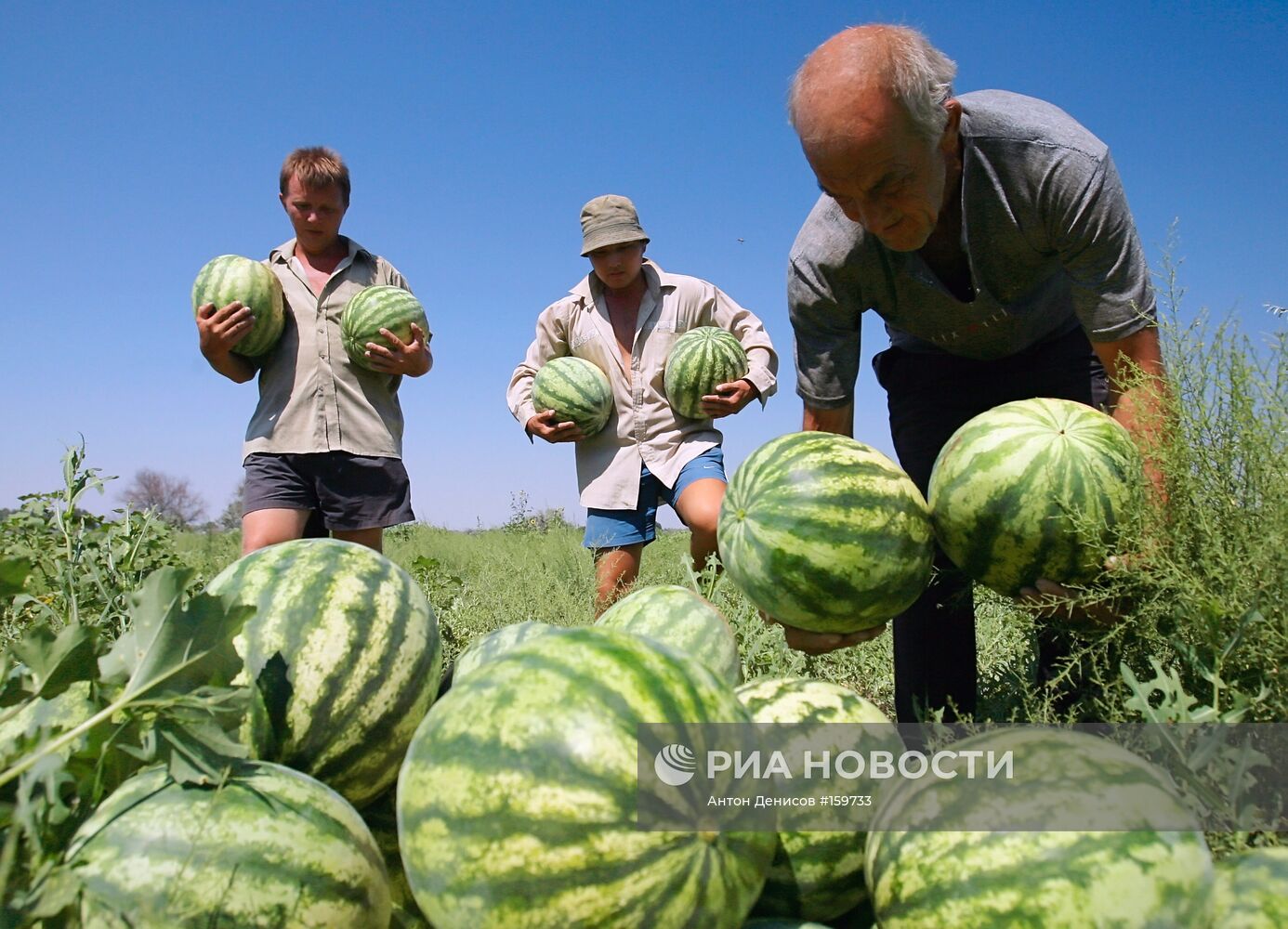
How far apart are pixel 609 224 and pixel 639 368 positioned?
0.84 meters

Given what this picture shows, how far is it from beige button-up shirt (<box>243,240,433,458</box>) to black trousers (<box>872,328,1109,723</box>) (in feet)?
9.44

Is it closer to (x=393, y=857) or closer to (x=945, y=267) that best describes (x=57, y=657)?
(x=393, y=857)

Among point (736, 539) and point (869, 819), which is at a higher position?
point (736, 539)

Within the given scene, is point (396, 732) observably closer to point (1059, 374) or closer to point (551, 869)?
point (551, 869)

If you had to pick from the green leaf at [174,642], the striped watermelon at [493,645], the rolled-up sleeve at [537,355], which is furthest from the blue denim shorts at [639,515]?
the green leaf at [174,642]

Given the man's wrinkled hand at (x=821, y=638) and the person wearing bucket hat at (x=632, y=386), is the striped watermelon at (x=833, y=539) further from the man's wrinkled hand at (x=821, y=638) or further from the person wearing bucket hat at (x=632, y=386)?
the person wearing bucket hat at (x=632, y=386)

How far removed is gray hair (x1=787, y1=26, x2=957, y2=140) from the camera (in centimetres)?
222

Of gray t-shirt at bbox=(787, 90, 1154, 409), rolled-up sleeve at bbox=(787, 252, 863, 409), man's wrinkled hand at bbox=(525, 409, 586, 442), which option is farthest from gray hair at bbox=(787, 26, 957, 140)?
man's wrinkled hand at bbox=(525, 409, 586, 442)

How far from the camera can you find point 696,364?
4988 mm

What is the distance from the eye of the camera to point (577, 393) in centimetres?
505

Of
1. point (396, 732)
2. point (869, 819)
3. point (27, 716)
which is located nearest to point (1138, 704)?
point (869, 819)

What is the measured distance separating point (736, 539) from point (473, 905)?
4.01 ft

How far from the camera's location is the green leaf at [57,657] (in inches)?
49.2

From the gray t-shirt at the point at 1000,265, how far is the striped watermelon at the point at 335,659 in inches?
70.4
